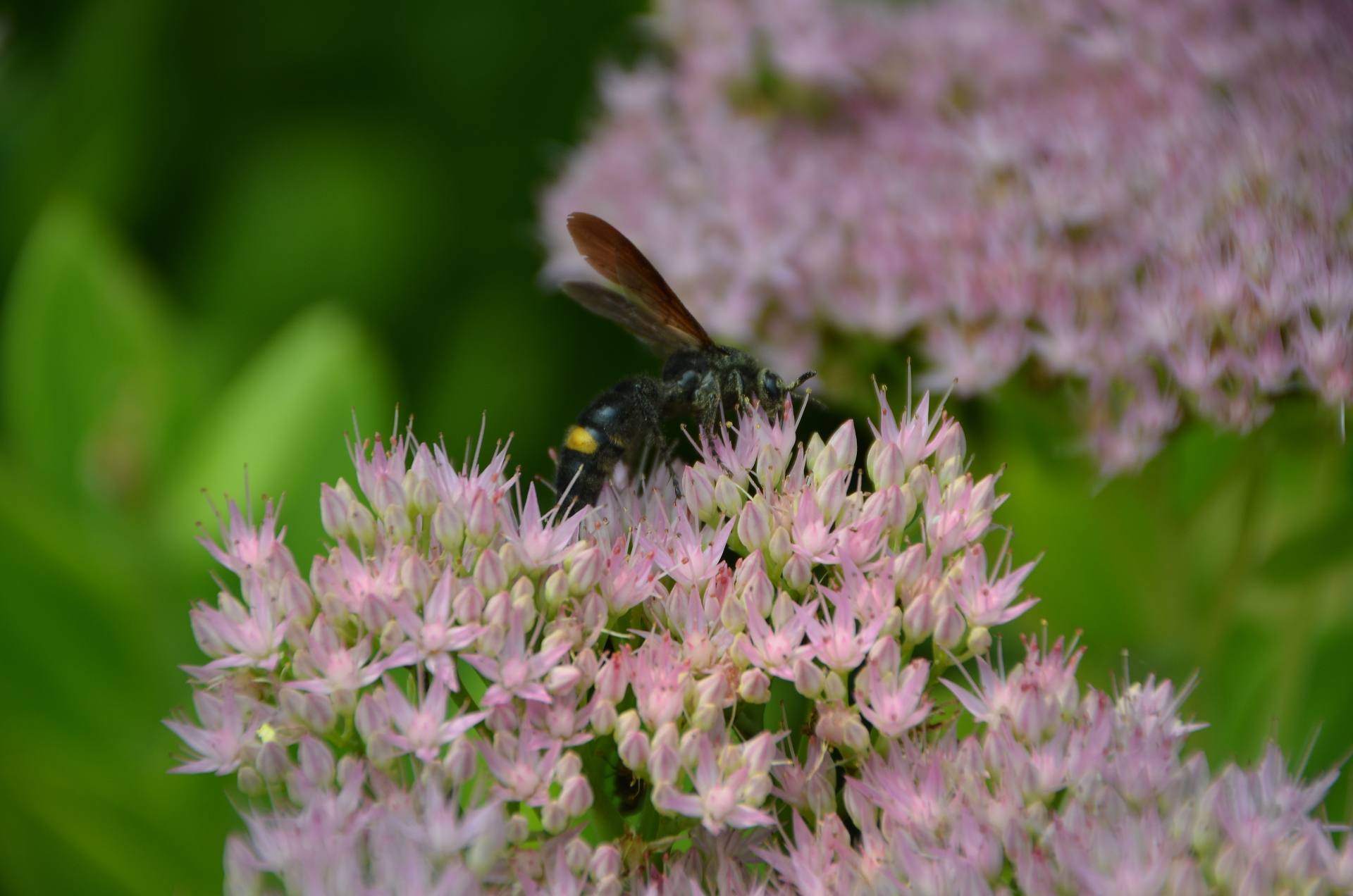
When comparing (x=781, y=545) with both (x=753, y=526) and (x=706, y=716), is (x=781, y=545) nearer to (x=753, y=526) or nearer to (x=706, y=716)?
(x=753, y=526)

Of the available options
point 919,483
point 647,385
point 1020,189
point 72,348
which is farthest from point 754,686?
point 72,348

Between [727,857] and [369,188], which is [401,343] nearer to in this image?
[369,188]

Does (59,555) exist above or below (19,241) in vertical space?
below

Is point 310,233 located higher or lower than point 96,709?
higher

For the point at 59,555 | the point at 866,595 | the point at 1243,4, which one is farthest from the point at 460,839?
the point at 1243,4

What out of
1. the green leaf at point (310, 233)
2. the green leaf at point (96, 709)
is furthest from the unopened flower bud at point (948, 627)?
the green leaf at point (310, 233)

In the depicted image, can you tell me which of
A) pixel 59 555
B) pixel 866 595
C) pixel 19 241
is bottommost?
pixel 866 595

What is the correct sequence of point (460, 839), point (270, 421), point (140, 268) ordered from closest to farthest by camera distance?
point (460, 839) < point (270, 421) < point (140, 268)
